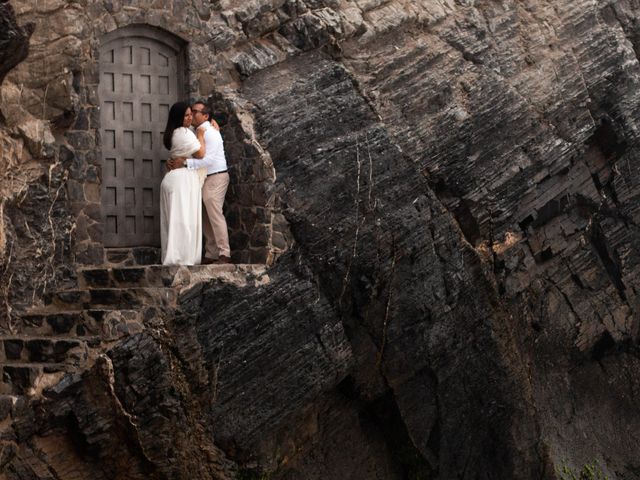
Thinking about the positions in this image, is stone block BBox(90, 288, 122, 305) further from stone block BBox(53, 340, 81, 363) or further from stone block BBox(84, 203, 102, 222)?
stone block BBox(84, 203, 102, 222)

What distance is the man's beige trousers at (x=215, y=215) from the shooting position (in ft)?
43.7

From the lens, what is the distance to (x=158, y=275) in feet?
40.2

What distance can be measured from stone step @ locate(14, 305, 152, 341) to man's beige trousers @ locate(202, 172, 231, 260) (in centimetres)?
160

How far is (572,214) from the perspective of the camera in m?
16.3

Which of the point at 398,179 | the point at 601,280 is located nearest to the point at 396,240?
the point at 398,179

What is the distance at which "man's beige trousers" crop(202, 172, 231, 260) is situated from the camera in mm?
13320

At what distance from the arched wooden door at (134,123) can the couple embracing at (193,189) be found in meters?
0.58

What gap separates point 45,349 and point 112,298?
0.87 m

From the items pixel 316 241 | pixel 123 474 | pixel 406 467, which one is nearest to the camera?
pixel 123 474

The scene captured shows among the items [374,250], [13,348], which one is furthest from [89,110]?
[374,250]

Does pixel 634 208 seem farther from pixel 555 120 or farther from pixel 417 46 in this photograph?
pixel 417 46

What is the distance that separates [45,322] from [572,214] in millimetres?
7503

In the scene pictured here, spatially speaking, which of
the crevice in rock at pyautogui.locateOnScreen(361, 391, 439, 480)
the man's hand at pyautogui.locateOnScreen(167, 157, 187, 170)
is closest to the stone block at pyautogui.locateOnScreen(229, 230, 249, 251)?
the man's hand at pyautogui.locateOnScreen(167, 157, 187, 170)

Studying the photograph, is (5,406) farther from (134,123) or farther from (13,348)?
(134,123)
